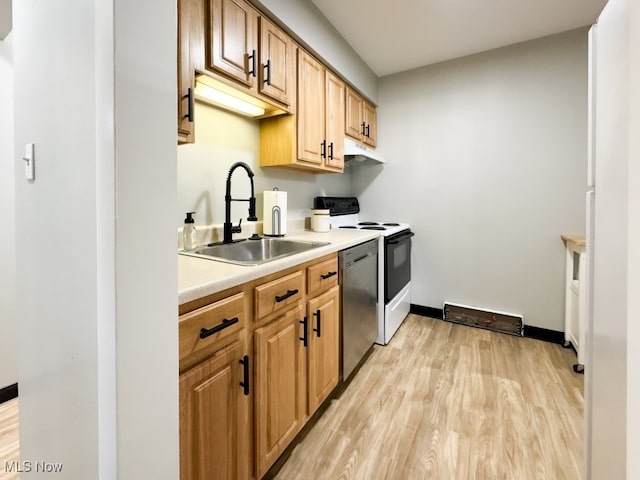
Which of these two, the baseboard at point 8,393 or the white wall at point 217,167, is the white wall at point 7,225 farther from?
the white wall at point 217,167

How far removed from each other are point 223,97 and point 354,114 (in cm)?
144

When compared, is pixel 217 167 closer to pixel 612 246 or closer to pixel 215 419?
pixel 215 419

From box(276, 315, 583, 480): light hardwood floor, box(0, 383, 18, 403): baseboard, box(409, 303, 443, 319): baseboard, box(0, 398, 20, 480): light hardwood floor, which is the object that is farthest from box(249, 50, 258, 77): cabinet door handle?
box(409, 303, 443, 319): baseboard

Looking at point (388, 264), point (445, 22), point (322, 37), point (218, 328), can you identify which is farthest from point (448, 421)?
point (445, 22)

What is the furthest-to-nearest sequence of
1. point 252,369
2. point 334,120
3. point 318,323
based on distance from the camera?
1. point 334,120
2. point 318,323
3. point 252,369

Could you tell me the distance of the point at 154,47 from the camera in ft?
1.99

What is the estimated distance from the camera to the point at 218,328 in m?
0.94

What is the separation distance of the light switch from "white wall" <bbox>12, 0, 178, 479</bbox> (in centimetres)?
13

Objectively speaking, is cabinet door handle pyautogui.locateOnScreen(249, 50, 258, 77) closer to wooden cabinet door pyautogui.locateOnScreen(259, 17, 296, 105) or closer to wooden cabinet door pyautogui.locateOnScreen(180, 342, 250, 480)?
wooden cabinet door pyautogui.locateOnScreen(259, 17, 296, 105)

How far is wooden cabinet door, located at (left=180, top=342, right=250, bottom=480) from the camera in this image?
84 cm

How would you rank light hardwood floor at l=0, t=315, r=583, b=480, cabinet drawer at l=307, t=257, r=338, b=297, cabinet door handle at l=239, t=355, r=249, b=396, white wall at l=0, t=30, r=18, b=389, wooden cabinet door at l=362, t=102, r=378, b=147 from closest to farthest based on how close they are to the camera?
1. cabinet door handle at l=239, t=355, r=249, b=396
2. light hardwood floor at l=0, t=315, r=583, b=480
3. cabinet drawer at l=307, t=257, r=338, b=297
4. white wall at l=0, t=30, r=18, b=389
5. wooden cabinet door at l=362, t=102, r=378, b=147

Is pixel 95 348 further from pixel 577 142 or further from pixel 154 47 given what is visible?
pixel 577 142

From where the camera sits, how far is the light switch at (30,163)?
2.90 feet

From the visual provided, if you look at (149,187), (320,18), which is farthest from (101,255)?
(320,18)
